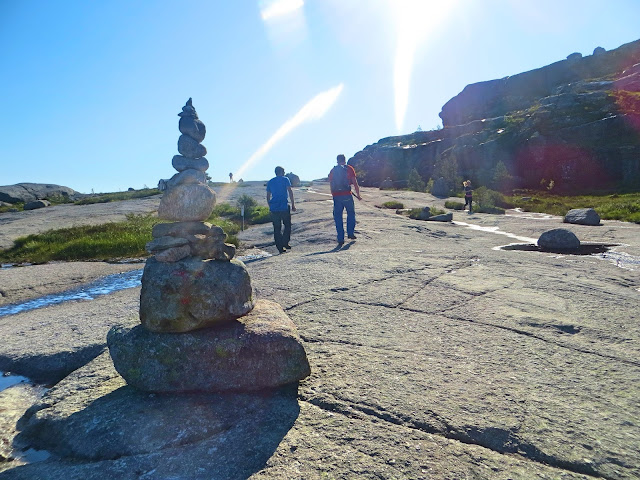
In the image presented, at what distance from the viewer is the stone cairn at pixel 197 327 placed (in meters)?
3.20

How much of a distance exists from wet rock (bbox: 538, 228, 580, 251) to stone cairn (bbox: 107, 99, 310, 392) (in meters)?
8.67

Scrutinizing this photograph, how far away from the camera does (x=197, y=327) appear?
341 centimetres

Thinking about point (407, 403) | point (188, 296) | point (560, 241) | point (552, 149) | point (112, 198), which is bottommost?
point (560, 241)

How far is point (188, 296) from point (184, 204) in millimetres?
1015

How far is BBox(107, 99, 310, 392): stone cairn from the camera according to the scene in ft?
10.5

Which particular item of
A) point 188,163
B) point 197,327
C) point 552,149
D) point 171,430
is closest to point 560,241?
point 188,163

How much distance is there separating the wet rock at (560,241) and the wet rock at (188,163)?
8.98m

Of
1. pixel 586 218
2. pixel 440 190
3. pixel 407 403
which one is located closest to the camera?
pixel 407 403

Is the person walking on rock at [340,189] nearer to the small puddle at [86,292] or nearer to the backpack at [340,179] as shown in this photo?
the backpack at [340,179]

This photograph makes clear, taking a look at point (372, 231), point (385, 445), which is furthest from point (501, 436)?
point (372, 231)

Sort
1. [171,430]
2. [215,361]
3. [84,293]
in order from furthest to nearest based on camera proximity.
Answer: [84,293] < [215,361] < [171,430]

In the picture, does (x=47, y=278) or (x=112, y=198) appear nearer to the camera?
(x=47, y=278)

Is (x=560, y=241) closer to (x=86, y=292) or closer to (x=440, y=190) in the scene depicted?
(x=86, y=292)

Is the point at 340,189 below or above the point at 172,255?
above
